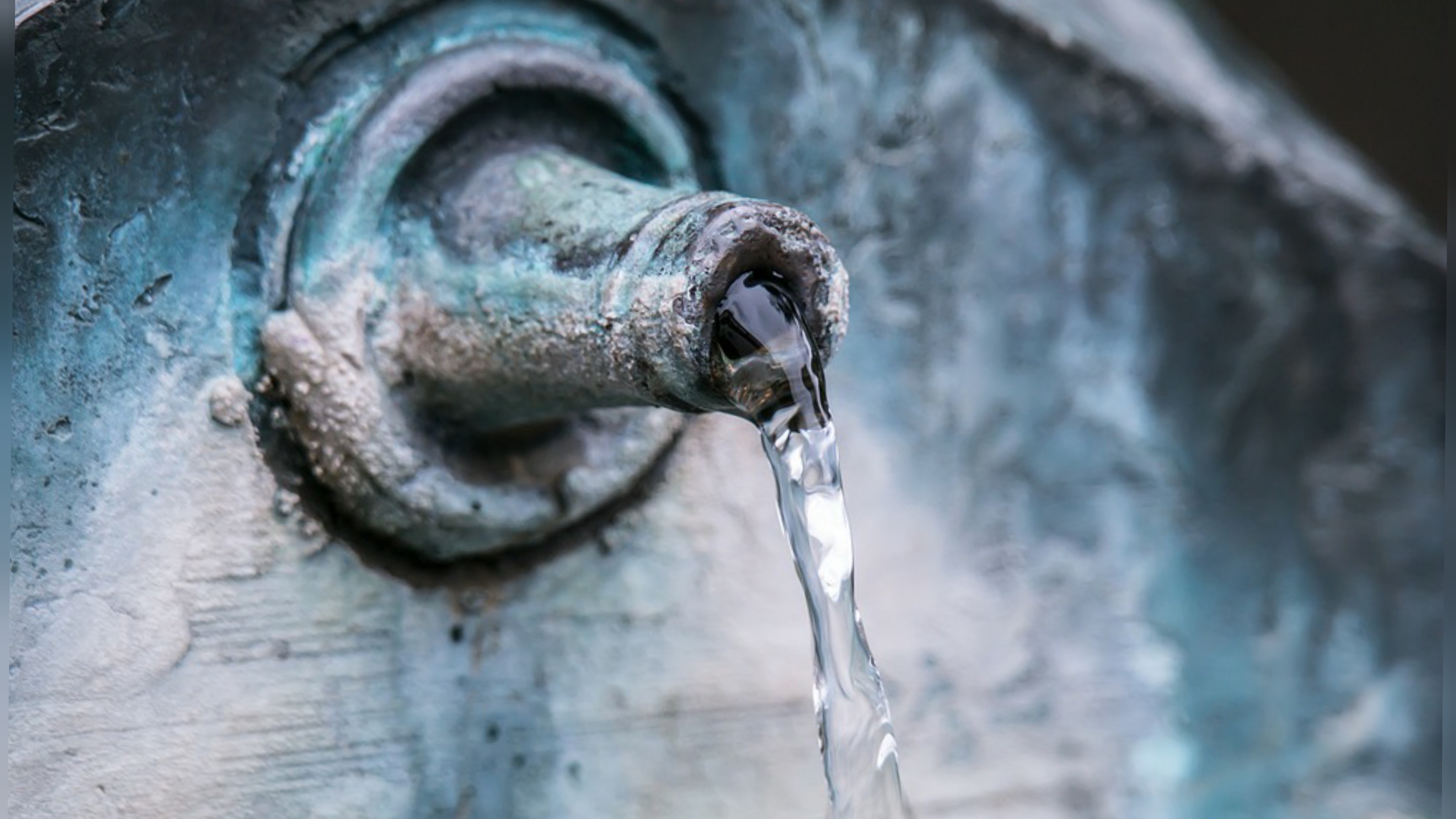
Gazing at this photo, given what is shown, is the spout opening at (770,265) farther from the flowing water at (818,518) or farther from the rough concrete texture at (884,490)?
the rough concrete texture at (884,490)

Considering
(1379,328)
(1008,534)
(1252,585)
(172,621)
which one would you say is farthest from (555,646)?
(1379,328)

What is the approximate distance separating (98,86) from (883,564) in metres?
0.70

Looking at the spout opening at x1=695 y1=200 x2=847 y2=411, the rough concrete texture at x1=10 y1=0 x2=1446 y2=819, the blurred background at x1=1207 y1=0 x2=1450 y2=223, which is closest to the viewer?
the spout opening at x1=695 y1=200 x2=847 y2=411

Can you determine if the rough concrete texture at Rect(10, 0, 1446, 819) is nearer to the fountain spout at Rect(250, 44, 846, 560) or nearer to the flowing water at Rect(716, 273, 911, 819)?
the fountain spout at Rect(250, 44, 846, 560)

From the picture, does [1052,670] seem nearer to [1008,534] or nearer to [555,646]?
[1008,534]

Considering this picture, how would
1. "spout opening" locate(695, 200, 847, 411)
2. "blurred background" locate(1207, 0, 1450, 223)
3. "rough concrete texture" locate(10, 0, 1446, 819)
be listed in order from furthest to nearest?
"blurred background" locate(1207, 0, 1450, 223) → "rough concrete texture" locate(10, 0, 1446, 819) → "spout opening" locate(695, 200, 847, 411)

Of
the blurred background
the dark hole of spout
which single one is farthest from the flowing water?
the blurred background

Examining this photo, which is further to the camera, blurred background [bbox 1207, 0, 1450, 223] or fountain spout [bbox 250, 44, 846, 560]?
blurred background [bbox 1207, 0, 1450, 223]

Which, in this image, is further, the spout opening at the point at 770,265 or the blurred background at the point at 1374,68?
the blurred background at the point at 1374,68

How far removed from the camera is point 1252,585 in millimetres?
1384

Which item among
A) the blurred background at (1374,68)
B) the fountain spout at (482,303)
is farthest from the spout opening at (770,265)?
the blurred background at (1374,68)

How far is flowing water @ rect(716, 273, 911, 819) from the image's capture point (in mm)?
851

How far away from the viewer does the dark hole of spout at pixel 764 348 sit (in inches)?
33.4

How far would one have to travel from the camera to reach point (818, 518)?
0.94m
